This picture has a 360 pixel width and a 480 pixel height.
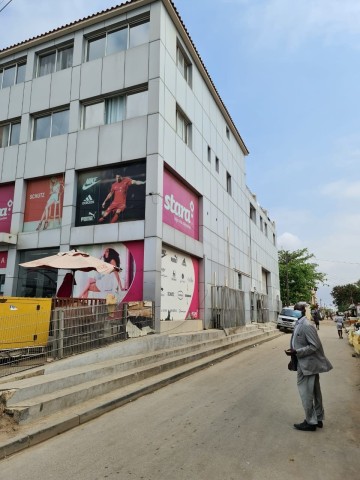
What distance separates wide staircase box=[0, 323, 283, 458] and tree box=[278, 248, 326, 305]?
42.4 m

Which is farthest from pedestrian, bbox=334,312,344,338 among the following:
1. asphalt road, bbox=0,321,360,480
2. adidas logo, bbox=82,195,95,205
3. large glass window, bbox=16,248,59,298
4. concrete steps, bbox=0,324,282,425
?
large glass window, bbox=16,248,59,298

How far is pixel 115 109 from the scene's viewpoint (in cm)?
1512

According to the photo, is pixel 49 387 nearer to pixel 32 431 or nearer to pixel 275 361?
pixel 32 431

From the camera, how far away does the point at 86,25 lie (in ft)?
52.5

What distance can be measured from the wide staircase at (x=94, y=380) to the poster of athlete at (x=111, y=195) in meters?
4.96

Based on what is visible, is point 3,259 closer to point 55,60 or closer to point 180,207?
point 180,207

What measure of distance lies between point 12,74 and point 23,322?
1486 cm

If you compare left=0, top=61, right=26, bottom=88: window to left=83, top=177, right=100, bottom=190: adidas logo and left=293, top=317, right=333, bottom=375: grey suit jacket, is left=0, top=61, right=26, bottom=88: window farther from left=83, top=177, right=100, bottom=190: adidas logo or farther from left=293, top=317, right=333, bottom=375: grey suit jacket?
left=293, top=317, right=333, bottom=375: grey suit jacket

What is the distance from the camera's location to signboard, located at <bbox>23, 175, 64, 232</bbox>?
49.5 feet

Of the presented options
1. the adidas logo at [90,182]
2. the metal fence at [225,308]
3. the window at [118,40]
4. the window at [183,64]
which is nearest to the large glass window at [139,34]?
the window at [118,40]

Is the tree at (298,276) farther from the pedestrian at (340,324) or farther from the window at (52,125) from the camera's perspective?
the window at (52,125)

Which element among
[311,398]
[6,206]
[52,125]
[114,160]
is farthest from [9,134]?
[311,398]

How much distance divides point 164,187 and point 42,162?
17.9 ft

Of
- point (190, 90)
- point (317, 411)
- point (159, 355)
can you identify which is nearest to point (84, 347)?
point (159, 355)
